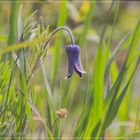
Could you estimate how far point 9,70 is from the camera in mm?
1769

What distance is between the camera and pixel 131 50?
6.61 feet

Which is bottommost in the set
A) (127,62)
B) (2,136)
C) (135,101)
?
(135,101)

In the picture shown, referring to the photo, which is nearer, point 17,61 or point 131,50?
point 17,61

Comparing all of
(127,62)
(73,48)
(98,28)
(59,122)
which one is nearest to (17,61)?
(73,48)

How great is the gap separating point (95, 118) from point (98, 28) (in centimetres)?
239

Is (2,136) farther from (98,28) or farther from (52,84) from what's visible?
(98,28)

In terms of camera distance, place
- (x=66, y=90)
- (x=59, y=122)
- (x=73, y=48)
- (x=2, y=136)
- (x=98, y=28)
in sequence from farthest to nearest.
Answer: (x=98, y=28) < (x=66, y=90) < (x=59, y=122) < (x=2, y=136) < (x=73, y=48)

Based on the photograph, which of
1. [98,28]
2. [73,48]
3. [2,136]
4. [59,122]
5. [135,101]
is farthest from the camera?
[98,28]

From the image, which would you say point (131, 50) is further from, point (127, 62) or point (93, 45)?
point (93, 45)

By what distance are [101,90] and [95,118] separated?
0.10 metres

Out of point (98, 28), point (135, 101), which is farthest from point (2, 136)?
point (98, 28)

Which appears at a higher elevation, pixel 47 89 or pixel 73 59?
pixel 73 59

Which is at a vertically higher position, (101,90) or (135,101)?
(101,90)

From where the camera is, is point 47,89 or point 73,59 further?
point 47,89
